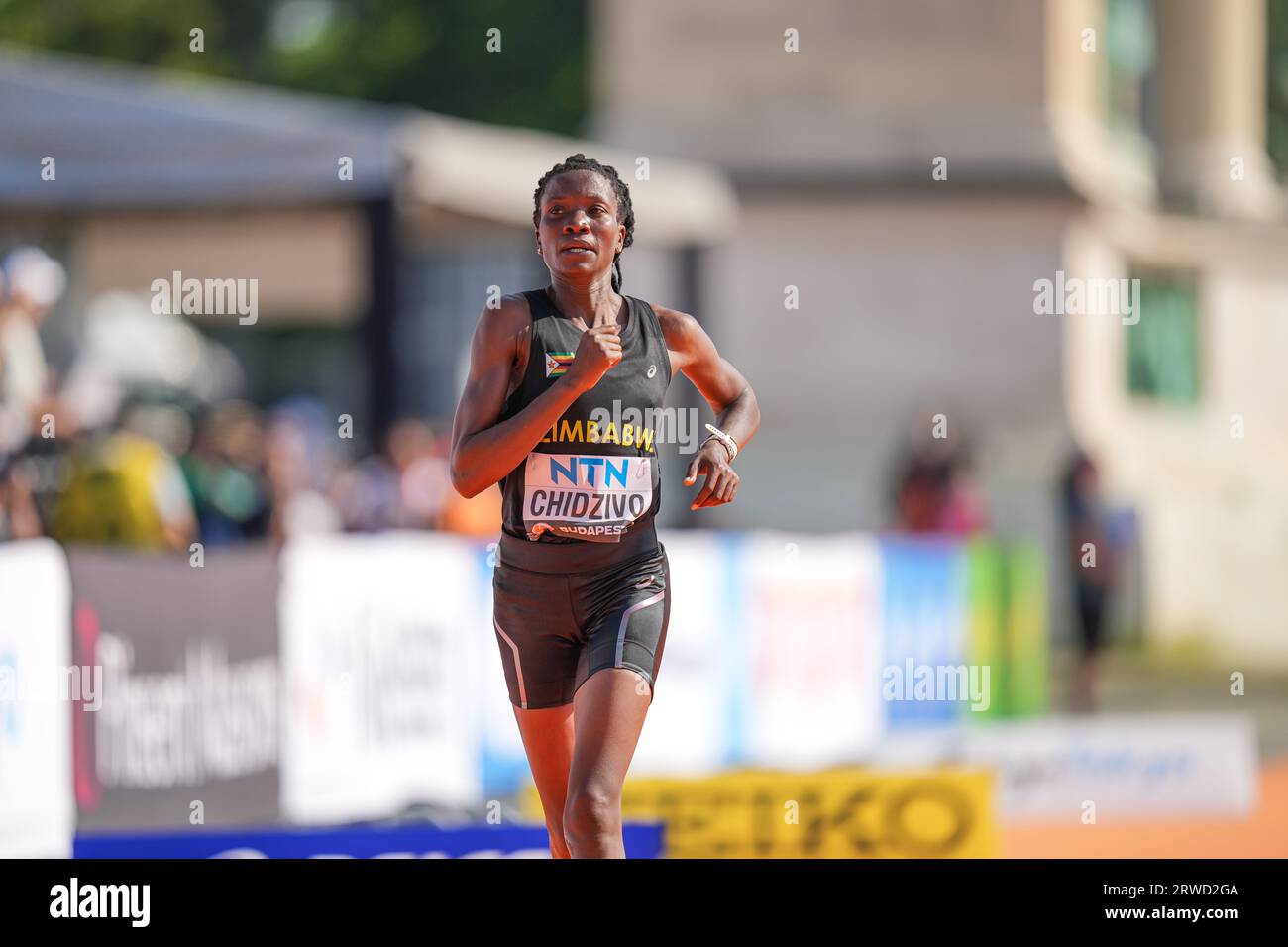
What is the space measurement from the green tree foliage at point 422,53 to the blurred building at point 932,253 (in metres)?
23.0

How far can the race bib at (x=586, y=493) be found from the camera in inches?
177

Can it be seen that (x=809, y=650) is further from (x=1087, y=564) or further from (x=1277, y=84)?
(x=1277, y=84)

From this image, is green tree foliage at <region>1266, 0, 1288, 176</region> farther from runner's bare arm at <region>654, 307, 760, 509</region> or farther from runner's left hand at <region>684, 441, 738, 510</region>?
runner's left hand at <region>684, 441, 738, 510</region>

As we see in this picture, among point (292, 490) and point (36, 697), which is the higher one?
point (292, 490)

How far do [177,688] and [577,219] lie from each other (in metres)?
5.99

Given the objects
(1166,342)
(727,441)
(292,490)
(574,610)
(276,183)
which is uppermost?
(276,183)

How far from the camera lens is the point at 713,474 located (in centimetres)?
440

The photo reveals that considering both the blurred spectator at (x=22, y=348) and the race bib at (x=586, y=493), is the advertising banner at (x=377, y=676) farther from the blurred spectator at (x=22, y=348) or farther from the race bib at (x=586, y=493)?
the race bib at (x=586, y=493)

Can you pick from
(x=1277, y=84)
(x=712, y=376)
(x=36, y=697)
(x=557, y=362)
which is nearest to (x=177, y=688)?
(x=36, y=697)

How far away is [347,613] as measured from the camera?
11.2 meters

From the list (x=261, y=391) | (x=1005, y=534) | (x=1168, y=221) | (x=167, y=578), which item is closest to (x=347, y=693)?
(x=167, y=578)

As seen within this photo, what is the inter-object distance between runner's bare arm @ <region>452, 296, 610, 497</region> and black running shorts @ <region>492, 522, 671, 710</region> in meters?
0.30

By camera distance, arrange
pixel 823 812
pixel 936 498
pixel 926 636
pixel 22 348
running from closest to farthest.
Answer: pixel 823 812 < pixel 22 348 < pixel 926 636 < pixel 936 498

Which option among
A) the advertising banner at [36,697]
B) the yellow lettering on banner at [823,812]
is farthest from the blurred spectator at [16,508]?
the yellow lettering on banner at [823,812]
